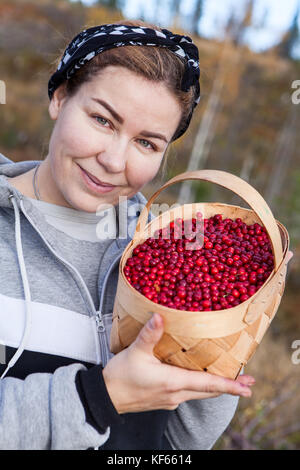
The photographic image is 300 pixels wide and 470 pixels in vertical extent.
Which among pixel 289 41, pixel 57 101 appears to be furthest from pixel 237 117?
pixel 57 101

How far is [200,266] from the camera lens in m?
1.39

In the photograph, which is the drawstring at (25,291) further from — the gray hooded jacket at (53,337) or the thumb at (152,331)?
the thumb at (152,331)

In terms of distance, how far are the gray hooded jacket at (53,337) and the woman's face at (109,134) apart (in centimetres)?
21

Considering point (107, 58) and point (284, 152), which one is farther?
point (284, 152)

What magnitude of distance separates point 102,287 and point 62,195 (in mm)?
426

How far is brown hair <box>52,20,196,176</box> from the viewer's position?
1.43 m

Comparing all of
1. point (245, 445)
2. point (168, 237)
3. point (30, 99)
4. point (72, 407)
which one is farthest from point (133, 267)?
point (30, 99)

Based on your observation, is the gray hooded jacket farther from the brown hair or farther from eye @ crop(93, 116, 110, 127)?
the brown hair

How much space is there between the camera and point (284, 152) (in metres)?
15.0

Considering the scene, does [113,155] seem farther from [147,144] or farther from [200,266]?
[200,266]

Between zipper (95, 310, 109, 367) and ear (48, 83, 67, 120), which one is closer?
zipper (95, 310, 109, 367)

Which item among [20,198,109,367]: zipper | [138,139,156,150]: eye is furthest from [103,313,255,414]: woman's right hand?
[138,139,156,150]: eye

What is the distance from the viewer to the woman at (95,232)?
49.0 inches
